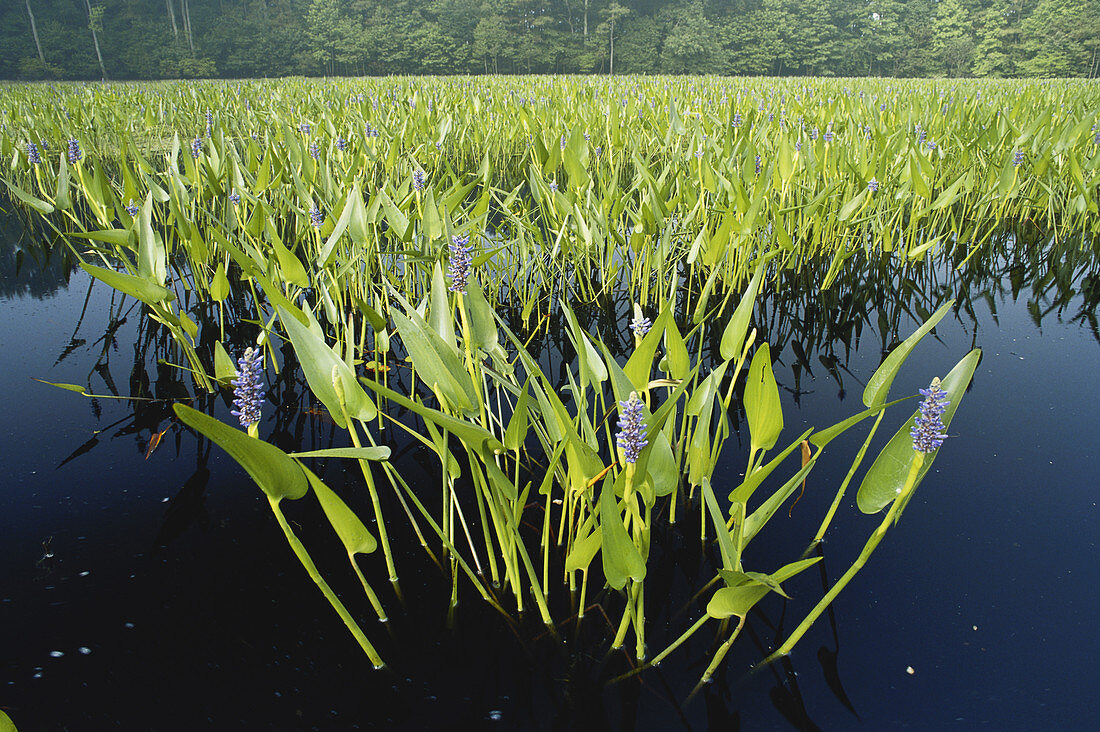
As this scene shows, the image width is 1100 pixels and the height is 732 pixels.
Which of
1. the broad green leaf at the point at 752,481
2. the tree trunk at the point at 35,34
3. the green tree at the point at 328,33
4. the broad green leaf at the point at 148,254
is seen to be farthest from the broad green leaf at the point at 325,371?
the green tree at the point at 328,33

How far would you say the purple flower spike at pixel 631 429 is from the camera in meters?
0.65

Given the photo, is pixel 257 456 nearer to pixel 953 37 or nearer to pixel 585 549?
pixel 585 549

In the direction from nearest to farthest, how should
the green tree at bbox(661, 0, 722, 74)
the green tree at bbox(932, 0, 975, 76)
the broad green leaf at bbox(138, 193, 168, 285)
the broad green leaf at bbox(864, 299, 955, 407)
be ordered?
the broad green leaf at bbox(864, 299, 955, 407) → the broad green leaf at bbox(138, 193, 168, 285) → the green tree at bbox(661, 0, 722, 74) → the green tree at bbox(932, 0, 975, 76)

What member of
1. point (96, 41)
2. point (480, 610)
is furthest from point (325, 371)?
point (96, 41)

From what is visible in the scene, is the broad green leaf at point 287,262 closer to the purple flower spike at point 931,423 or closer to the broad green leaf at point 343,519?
the broad green leaf at point 343,519

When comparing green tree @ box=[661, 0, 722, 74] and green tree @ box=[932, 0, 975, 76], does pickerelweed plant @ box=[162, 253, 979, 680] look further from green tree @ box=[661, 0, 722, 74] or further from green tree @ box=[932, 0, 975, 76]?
green tree @ box=[932, 0, 975, 76]

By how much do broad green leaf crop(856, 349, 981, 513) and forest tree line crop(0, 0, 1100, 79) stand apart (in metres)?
28.0

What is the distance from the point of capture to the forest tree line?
23.1 metres

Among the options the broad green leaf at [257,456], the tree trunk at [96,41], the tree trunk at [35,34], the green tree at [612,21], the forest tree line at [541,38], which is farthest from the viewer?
the green tree at [612,21]

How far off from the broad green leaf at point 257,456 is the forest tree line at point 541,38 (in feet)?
91.0

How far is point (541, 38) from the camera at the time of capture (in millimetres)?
27500

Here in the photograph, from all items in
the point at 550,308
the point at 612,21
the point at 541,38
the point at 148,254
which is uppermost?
the point at 612,21

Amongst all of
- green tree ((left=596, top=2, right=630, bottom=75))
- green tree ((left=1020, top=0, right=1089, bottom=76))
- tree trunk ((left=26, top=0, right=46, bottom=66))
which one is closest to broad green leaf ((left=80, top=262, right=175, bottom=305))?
tree trunk ((left=26, top=0, right=46, bottom=66))

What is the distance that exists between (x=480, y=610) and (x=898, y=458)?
2.07 ft
